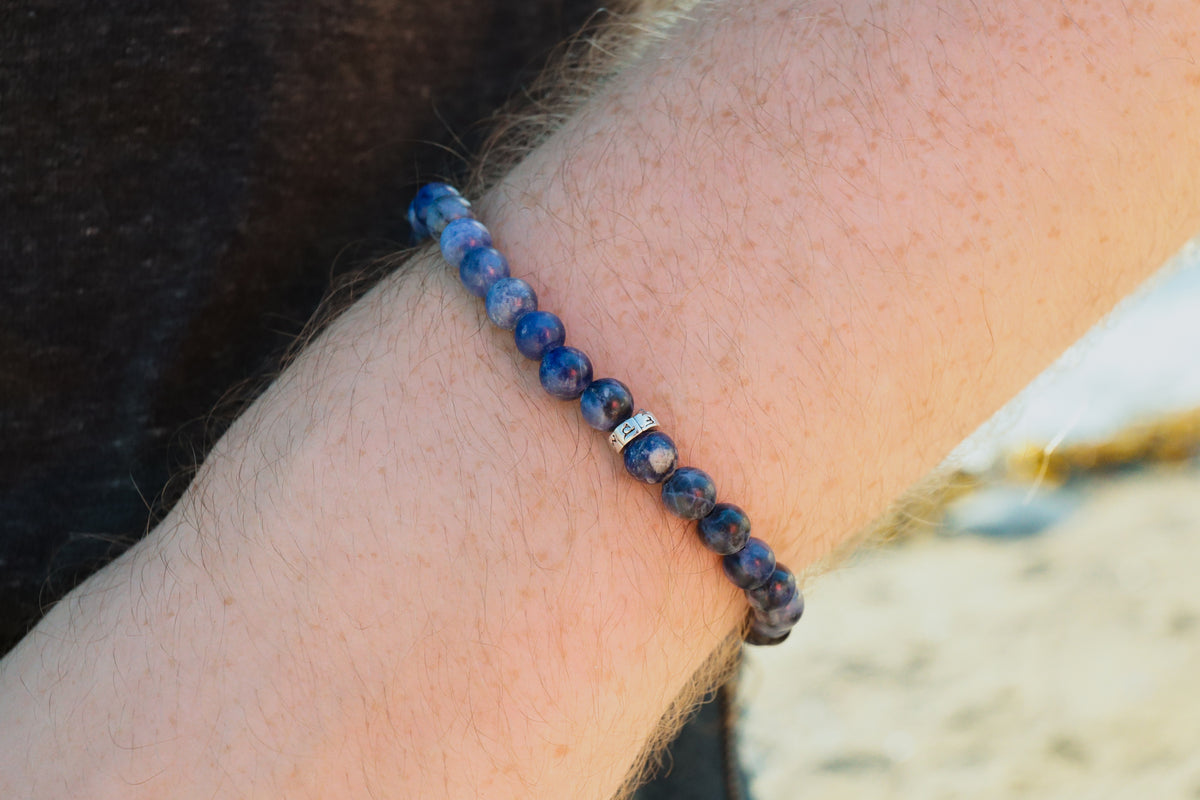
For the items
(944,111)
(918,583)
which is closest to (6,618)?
(944,111)

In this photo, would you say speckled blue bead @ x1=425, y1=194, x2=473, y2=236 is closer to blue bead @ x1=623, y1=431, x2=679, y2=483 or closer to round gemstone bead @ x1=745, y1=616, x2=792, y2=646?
blue bead @ x1=623, y1=431, x2=679, y2=483

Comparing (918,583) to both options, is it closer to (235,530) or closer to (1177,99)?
(1177,99)

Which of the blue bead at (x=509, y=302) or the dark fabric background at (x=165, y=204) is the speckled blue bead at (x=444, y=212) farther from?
the dark fabric background at (x=165, y=204)

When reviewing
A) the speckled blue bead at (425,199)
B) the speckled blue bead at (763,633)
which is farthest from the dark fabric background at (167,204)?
the speckled blue bead at (763,633)

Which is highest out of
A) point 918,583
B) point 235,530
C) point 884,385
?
point 884,385

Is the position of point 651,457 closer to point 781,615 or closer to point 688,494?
point 688,494

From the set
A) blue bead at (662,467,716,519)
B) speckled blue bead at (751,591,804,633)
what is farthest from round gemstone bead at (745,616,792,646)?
blue bead at (662,467,716,519)
